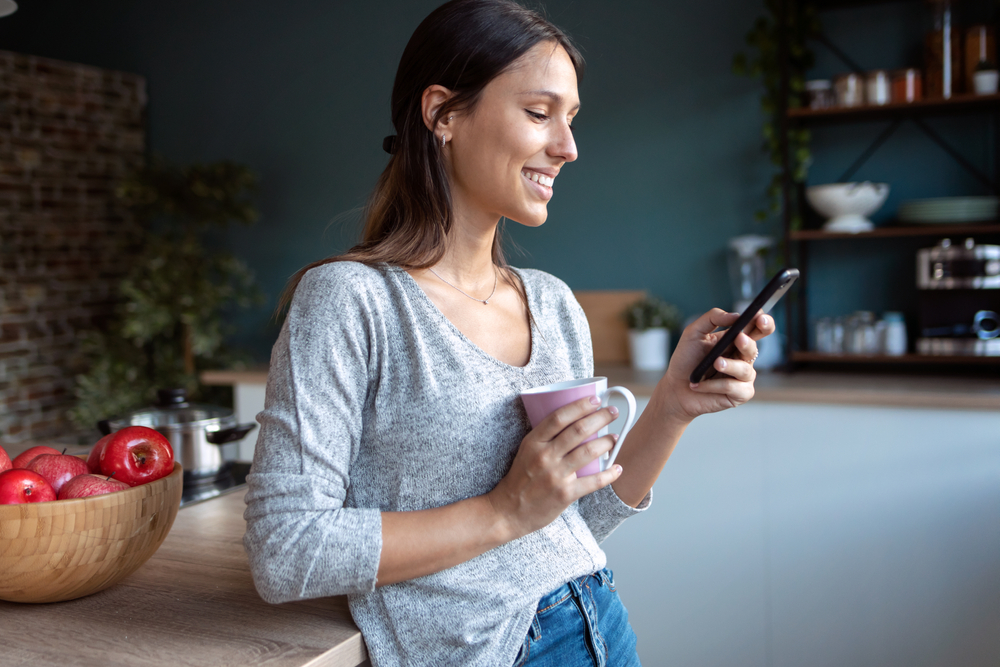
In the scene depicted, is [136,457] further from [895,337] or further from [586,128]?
[586,128]

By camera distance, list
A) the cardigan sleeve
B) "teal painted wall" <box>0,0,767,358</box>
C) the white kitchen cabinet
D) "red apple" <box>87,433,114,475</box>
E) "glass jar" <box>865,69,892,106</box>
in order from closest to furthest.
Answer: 1. the cardigan sleeve
2. "red apple" <box>87,433,114,475</box>
3. the white kitchen cabinet
4. "glass jar" <box>865,69,892,106</box>
5. "teal painted wall" <box>0,0,767,358</box>

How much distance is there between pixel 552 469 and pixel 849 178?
2.33 metres

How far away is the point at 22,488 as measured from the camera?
0.90 m

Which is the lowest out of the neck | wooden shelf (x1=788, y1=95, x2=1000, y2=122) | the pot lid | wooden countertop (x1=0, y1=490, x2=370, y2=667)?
wooden countertop (x1=0, y1=490, x2=370, y2=667)

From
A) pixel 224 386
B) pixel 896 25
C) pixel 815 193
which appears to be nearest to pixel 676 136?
pixel 815 193

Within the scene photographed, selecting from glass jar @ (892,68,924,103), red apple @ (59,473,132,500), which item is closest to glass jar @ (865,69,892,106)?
glass jar @ (892,68,924,103)

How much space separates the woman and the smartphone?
0.02 meters

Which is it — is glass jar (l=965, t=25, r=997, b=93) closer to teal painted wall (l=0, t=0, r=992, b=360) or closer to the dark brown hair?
teal painted wall (l=0, t=0, r=992, b=360)

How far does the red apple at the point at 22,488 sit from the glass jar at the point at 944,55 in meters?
2.57

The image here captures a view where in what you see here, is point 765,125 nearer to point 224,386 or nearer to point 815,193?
point 815,193

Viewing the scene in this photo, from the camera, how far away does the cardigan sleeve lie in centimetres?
80

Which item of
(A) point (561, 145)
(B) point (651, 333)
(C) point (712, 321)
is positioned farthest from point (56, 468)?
(B) point (651, 333)

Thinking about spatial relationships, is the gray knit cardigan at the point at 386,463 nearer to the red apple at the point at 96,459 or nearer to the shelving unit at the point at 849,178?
the red apple at the point at 96,459

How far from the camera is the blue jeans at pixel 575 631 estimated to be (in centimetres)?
94
